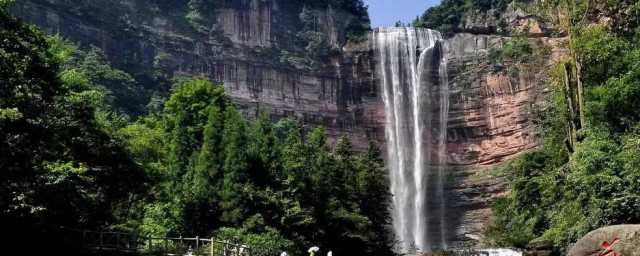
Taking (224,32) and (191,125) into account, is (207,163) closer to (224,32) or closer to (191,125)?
(191,125)

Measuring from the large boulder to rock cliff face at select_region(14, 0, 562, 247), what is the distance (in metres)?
43.1

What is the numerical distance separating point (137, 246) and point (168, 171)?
965 centimetres

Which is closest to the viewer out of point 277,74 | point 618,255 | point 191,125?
point 618,255

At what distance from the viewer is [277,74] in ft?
225

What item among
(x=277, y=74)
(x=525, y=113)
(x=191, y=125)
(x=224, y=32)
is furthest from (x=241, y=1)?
(x=191, y=125)

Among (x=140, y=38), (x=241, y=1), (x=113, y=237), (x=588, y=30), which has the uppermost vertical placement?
(x=241, y=1)


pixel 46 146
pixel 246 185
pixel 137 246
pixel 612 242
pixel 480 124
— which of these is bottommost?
pixel 137 246

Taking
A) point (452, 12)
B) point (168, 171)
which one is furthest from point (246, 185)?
point (452, 12)

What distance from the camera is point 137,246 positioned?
20922 mm

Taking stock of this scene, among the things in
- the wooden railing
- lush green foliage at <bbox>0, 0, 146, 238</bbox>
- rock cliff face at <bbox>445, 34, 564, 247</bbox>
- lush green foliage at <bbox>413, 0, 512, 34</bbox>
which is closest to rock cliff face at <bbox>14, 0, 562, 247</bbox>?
rock cliff face at <bbox>445, 34, 564, 247</bbox>

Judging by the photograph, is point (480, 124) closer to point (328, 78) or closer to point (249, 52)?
point (328, 78)

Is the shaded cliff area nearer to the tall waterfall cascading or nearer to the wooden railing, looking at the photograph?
the tall waterfall cascading

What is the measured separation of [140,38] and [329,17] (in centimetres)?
2231

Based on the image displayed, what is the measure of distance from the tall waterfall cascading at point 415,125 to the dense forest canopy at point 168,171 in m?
20.3
